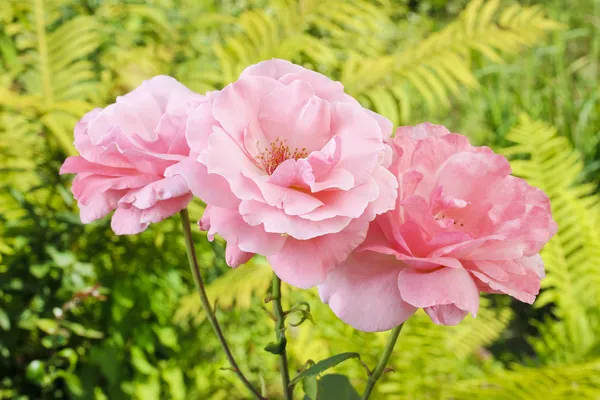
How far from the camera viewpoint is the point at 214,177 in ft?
0.91

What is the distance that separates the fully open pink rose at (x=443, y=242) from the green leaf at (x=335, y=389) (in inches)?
5.5

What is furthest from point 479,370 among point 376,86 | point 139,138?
point 139,138

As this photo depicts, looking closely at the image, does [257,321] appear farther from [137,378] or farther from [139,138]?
[139,138]

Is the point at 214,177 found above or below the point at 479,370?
above

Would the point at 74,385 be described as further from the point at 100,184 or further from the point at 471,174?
the point at 471,174

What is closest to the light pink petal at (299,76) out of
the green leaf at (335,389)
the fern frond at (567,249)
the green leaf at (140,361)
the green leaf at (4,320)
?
the green leaf at (335,389)

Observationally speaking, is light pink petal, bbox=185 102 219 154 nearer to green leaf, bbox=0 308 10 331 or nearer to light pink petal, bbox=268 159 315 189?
light pink petal, bbox=268 159 315 189

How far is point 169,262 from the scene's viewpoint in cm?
128

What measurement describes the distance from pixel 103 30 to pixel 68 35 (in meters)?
0.13

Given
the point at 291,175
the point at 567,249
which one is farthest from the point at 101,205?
the point at 567,249

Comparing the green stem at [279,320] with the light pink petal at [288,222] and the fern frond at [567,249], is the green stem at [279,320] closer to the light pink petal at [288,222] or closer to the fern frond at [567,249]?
the light pink petal at [288,222]

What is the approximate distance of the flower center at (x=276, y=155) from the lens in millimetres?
316

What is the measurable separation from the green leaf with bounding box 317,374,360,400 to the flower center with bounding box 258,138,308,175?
0.61 feet

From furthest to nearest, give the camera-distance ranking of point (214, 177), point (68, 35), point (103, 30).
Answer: point (103, 30) < point (68, 35) < point (214, 177)
